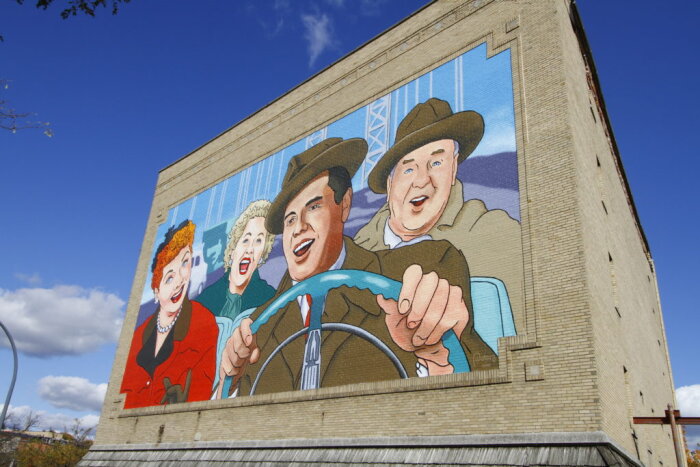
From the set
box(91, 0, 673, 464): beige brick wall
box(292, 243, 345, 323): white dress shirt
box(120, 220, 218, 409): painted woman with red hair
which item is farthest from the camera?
box(120, 220, 218, 409): painted woman with red hair

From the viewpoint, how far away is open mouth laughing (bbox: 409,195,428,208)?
48.2 ft

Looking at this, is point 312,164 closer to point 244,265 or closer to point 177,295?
point 244,265

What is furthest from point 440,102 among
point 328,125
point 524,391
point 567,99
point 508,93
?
point 524,391

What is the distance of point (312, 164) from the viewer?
62.1 feet

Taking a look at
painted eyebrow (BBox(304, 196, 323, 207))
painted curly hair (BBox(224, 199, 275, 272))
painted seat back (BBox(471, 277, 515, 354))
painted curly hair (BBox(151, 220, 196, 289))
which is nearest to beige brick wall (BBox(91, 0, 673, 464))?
painted seat back (BBox(471, 277, 515, 354))

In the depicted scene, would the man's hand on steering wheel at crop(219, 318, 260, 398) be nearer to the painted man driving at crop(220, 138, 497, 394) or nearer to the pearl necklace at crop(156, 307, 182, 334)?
the painted man driving at crop(220, 138, 497, 394)

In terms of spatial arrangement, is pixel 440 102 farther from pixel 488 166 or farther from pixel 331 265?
pixel 331 265

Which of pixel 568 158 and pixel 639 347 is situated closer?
pixel 568 158

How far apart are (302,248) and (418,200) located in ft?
14.1

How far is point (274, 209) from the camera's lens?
19359mm

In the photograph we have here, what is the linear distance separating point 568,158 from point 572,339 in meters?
4.06

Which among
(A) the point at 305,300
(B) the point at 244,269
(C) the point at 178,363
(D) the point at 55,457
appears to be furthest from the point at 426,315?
(D) the point at 55,457

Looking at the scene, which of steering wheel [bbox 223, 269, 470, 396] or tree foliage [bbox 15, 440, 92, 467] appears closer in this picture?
steering wheel [bbox 223, 269, 470, 396]

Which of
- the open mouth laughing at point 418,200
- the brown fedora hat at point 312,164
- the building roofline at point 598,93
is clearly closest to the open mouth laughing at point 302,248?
the brown fedora hat at point 312,164
